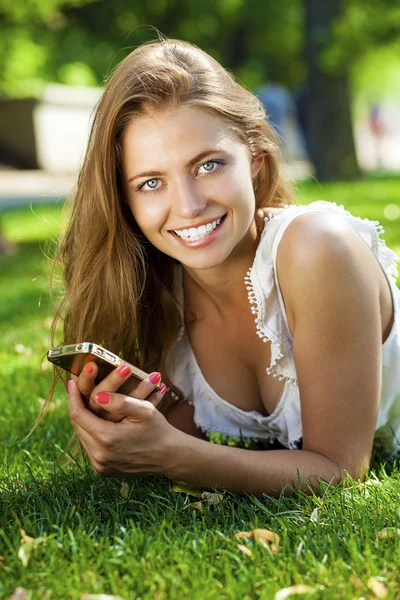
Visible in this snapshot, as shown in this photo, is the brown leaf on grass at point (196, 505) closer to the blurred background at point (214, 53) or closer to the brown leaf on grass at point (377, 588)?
the brown leaf on grass at point (377, 588)

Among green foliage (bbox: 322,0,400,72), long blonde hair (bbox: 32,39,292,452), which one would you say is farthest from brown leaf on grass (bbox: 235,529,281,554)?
green foliage (bbox: 322,0,400,72)

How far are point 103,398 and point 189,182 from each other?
28.9 inches

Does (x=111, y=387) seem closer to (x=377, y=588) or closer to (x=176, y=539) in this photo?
(x=176, y=539)

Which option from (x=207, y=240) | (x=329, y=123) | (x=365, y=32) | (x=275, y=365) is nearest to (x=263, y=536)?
(x=275, y=365)

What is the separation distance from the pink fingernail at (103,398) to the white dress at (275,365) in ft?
2.41

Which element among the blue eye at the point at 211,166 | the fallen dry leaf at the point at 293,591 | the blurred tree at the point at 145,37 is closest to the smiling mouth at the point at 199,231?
the blue eye at the point at 211,166

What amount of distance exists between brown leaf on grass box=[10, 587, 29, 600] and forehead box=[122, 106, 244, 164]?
1322mm

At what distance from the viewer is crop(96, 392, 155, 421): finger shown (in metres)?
2.40

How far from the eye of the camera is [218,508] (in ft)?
8.32

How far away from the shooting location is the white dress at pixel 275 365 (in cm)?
295

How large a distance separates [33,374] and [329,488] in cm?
209

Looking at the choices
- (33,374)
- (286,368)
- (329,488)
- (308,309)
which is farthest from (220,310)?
(33,374)

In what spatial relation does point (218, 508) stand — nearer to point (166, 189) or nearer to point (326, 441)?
point (326, 441)

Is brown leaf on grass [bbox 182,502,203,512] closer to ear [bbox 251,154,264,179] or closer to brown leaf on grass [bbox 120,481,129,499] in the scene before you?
brown leaf on grass [bbox 120,481,129,499]
